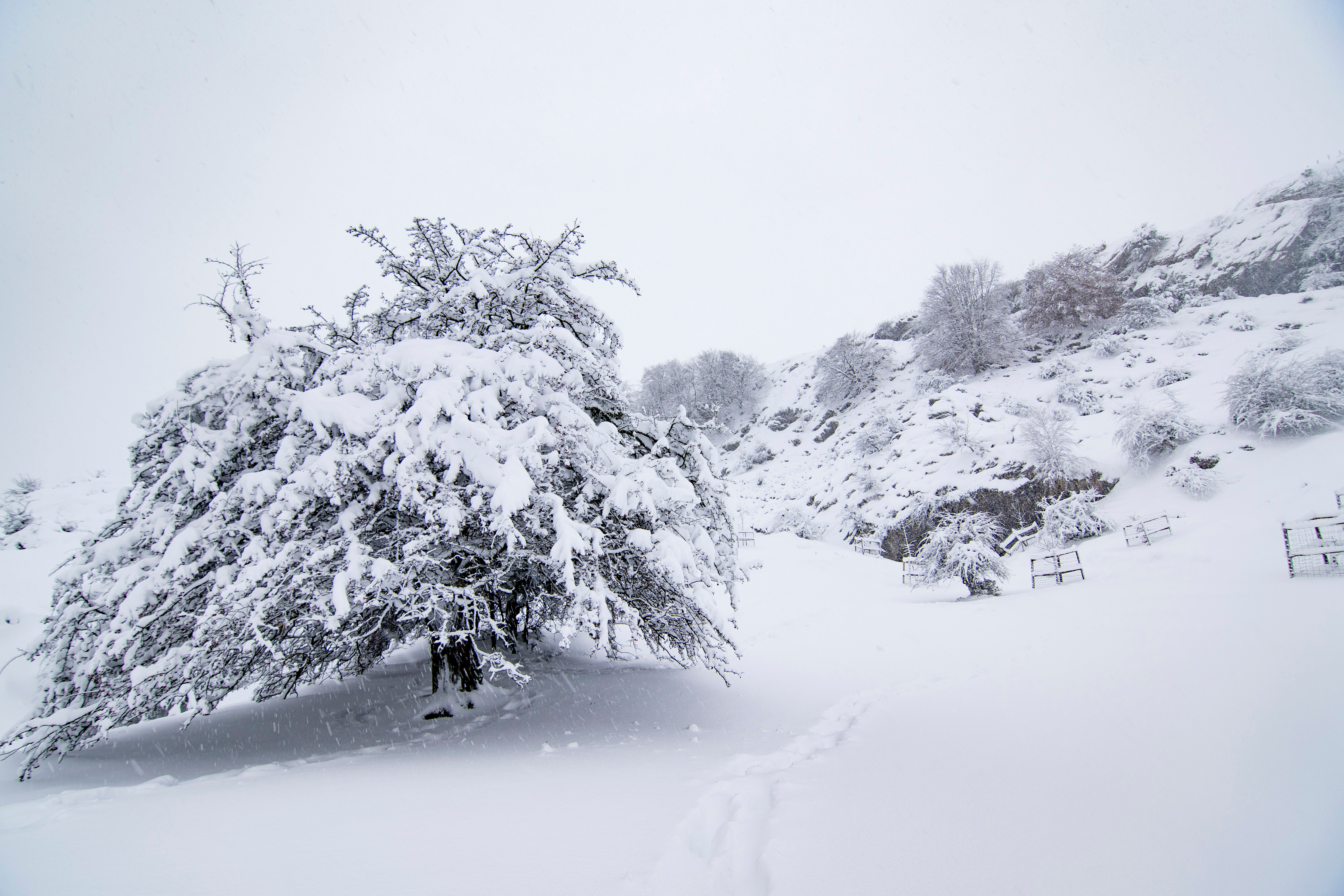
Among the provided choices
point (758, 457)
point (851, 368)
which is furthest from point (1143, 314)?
point (758, 457)

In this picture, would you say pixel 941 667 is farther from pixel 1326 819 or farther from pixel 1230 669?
A: pixel 1326 819

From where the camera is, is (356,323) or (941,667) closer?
(356,323)

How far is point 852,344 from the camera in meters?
34.9

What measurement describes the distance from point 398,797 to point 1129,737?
15.0 feet

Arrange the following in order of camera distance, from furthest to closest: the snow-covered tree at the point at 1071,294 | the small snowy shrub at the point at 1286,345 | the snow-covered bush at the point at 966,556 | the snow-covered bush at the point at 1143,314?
the snow-covered tree at the point at 1071,294 → the snow-covered bush at the point at 1143,314 → the small snowy shrub at the point at 1286,345 → the snow-covered bush at the point at 966,556

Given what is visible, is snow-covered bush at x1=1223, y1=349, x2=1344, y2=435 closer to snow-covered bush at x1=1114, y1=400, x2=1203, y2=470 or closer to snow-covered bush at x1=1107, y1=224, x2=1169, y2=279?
snow-covered bush at x1=1114, y1=400, x2=1203, y2=470

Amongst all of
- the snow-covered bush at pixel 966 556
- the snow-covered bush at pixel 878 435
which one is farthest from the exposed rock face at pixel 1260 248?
the snow-covered bush at pixel 966 556

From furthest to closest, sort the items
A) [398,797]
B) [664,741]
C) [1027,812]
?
[664,741]
[398,797]
[1027,812]

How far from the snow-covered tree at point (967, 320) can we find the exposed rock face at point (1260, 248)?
23.4ft

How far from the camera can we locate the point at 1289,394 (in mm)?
13289

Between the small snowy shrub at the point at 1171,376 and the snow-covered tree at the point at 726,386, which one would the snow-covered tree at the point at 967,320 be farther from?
the snow-covered tree at the point at 726,386

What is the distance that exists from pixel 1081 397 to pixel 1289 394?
8.29 m

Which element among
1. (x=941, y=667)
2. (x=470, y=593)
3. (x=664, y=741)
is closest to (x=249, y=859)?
(x=470, y=593)

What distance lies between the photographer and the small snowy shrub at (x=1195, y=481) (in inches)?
540
